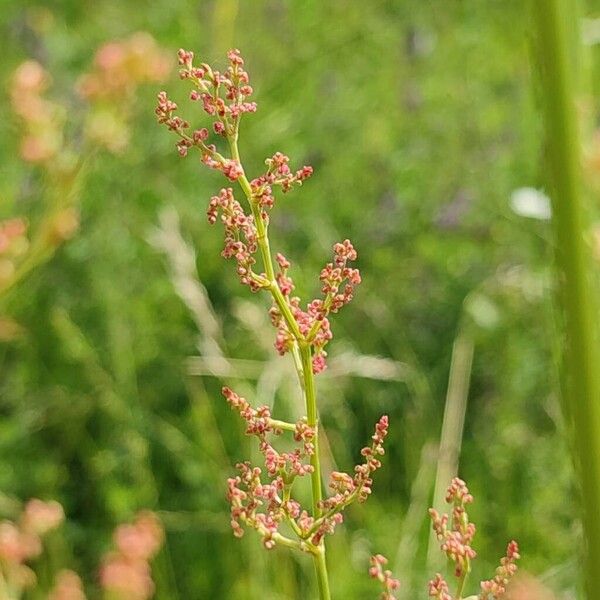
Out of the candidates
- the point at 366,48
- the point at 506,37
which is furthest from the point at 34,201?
the point at 506,37

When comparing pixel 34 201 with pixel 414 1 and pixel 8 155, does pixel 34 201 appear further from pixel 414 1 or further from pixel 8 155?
pixel 414 1

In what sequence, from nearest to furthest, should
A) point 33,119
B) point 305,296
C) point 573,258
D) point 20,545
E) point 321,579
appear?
point 573,258, point 321,579, point 20,545, point 33,119, point 305,296

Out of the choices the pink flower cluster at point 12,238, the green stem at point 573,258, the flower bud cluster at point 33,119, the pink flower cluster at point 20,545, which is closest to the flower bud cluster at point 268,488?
the green stem at point 573,258

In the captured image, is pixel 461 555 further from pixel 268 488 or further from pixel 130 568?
pixel 130 568

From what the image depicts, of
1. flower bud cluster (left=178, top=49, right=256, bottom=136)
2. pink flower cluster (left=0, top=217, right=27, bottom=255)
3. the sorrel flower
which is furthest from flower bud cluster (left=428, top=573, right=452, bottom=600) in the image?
pink flower cluster (left=0, top=217, right=27, bottom=255)

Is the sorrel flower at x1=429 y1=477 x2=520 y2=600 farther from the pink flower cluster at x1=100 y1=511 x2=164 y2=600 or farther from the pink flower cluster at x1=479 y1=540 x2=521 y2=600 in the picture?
the pink flower cluster at x1=100 y1=511 x2=164 y2=600

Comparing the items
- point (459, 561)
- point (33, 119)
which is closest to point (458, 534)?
point (459, 561)

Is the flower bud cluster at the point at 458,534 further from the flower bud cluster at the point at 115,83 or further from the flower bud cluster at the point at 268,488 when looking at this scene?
the flower bud cluster at the point at 115,83
